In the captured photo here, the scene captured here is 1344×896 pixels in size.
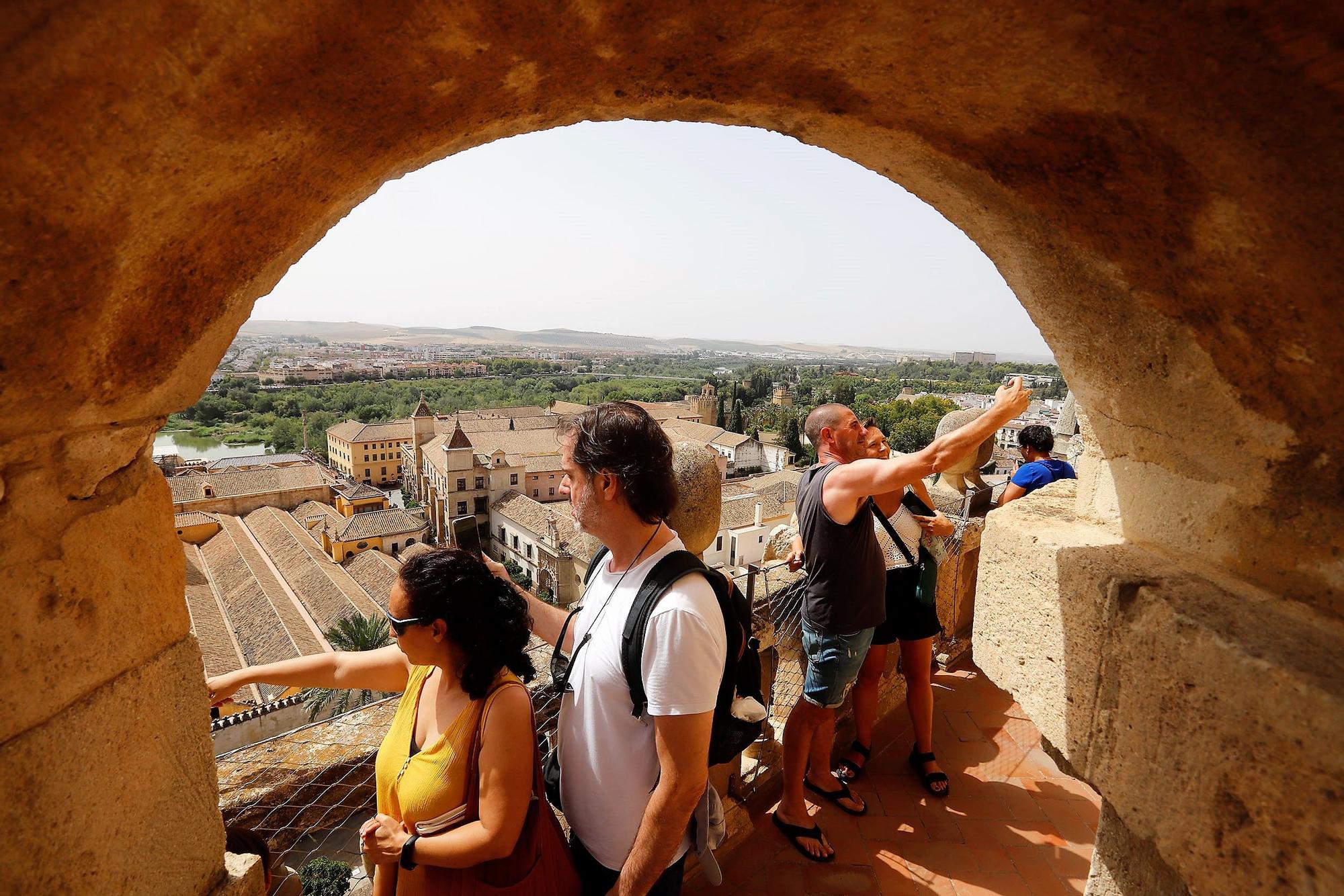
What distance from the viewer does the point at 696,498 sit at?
2.17 m

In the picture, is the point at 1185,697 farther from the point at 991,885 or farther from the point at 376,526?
the point at 376,526

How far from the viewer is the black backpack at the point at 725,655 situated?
1.41 m

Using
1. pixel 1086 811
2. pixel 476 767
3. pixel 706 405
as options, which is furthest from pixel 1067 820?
pixel 706 405

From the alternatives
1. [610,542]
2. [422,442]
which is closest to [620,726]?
[610,542]

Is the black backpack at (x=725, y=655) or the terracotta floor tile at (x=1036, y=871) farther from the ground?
the black backpack at (x=725, y=655)

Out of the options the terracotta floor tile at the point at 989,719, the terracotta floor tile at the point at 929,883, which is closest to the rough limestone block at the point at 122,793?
the terracotta floor tile at the point at 929,883

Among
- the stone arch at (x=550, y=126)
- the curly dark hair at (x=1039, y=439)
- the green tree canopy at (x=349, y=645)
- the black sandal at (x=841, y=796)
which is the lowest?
the green tree canopy at (x=349, y=645)

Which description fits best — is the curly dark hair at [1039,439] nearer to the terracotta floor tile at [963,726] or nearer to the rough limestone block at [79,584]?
the terracotta floor tile at [963,726]

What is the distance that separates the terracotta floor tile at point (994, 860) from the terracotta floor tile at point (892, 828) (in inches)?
7.4

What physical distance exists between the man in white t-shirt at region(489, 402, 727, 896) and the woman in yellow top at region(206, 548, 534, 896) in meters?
0.16

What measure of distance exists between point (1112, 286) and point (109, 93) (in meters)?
1.40

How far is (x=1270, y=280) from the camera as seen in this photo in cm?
87

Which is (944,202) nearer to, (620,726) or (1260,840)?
(1260,840)

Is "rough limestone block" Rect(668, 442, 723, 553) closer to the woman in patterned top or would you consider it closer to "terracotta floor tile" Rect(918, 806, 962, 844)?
the woman in patterned top
